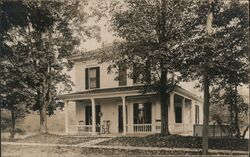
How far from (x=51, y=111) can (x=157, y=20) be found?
1017 centimetres

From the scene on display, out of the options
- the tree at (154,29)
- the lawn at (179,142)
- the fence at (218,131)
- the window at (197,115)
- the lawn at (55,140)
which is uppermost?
the tree at (154,29)

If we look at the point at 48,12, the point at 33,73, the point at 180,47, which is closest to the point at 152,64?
the point at 180,47

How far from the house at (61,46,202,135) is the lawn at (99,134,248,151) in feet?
13.0

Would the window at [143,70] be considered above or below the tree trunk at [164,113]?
above

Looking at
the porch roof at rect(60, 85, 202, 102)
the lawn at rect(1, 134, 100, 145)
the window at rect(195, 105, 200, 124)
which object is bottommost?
the lawn at rect(1, 134, 100, 145)

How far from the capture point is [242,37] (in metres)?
14.5

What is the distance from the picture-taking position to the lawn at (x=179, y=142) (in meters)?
15.2

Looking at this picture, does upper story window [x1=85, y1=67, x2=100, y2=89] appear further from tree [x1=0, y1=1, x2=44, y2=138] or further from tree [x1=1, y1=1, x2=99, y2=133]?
tree [x1=0, y1=1, x2=44, y2=138]

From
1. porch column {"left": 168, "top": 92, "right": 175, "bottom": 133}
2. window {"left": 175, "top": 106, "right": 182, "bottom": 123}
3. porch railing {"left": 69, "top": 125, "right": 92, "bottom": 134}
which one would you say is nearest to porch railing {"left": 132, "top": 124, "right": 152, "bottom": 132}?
porch column {"left": 168, "top": 92, "right": 175, "bottom": 133}

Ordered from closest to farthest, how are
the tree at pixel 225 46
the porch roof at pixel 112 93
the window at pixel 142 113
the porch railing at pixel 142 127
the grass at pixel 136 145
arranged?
the tree at pixel 225 46
the grass at pixel 136 145
the porch roof at pixel 112 93
the porch railing at pixel 142 127
the window at pixel 142 113

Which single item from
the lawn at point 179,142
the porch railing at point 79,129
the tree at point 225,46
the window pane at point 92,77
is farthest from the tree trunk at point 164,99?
the window pane at point 92,77

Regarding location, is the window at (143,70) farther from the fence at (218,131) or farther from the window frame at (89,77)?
the window frame at (89,77)

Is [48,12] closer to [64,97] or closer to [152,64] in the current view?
[152,64]

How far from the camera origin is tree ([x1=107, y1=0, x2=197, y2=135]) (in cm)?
1681
